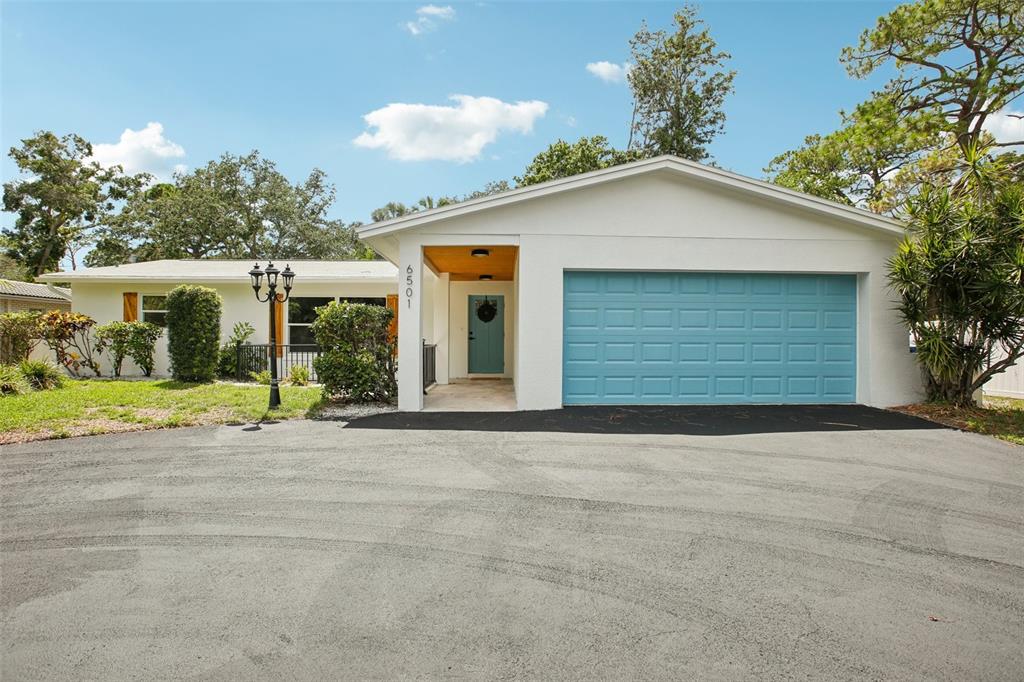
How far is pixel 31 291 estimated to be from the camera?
66.0ft

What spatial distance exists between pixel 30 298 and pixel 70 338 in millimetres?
9542

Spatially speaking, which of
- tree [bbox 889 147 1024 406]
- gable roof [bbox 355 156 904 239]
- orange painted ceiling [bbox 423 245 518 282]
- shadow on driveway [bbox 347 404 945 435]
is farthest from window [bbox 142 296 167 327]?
tree [bbox 889 147 1024 406]

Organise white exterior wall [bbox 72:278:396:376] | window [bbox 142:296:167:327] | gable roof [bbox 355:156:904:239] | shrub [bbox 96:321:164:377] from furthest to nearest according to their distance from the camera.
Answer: window [bbox 142:296:167:327] → white exterior wall [bbox 72:278:396:376] → shrub [bbox 96:321:164:377] → gable roof [bbox 355:156:904:239]

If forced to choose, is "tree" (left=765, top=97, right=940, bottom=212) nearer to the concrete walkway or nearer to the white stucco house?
the white stucco house

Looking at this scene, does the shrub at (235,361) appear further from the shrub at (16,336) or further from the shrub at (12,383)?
the shrub at (16,336)

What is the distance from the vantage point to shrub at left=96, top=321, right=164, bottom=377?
1307 centimetres

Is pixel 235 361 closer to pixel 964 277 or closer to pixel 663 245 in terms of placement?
pixel 663 245

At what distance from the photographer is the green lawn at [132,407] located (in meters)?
7.55

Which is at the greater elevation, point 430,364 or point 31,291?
point 31,291

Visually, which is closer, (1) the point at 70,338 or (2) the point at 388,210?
(1) the point at 70,338

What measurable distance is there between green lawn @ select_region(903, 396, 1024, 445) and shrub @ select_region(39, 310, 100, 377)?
57.3 ft

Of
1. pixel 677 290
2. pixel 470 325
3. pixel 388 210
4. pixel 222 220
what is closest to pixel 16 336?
pixel 470 325

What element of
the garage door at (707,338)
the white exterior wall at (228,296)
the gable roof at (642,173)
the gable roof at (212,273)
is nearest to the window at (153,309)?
the white exterior wall at (228,296)

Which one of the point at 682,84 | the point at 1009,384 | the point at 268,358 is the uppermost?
the point at 682,84
